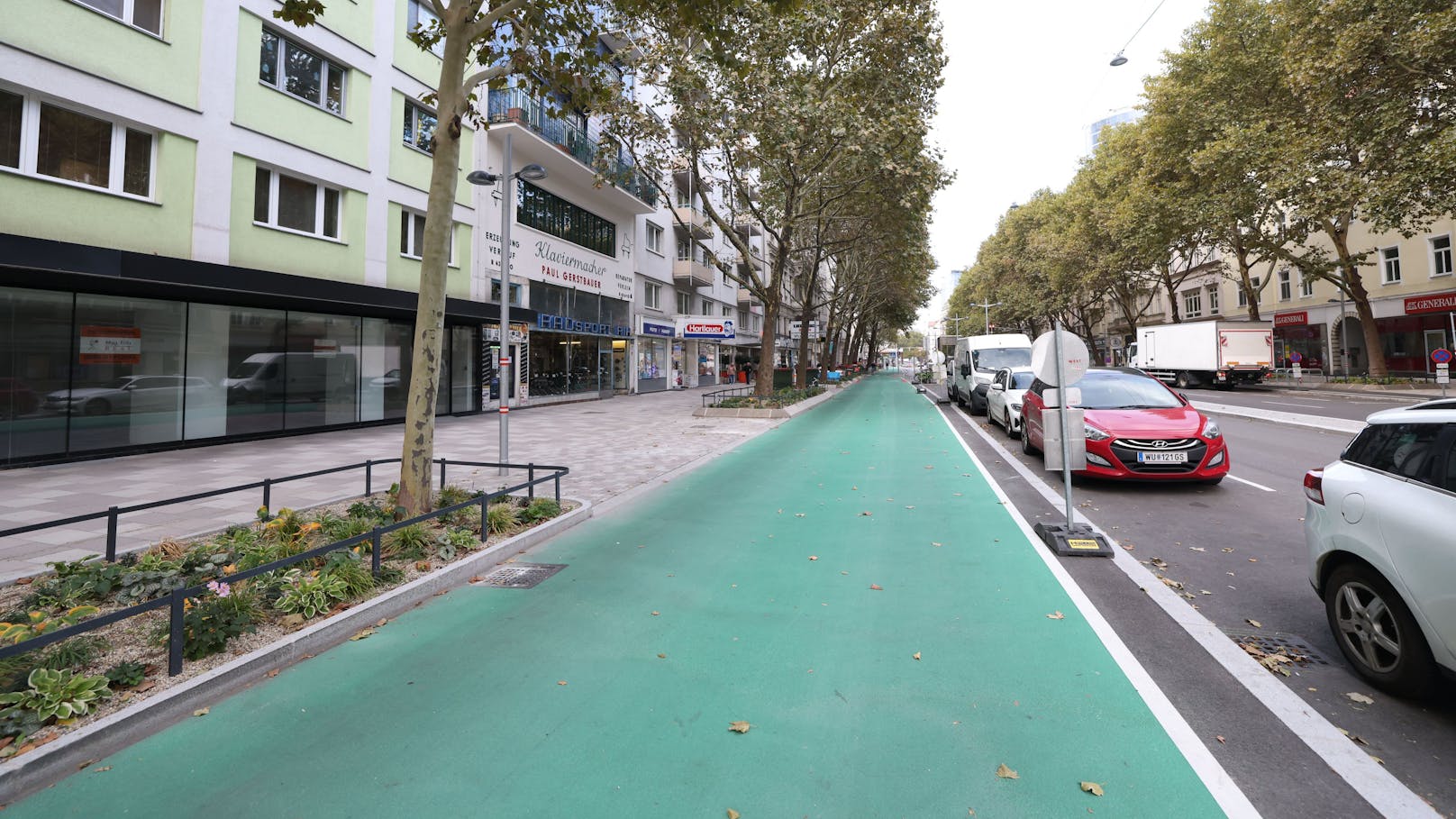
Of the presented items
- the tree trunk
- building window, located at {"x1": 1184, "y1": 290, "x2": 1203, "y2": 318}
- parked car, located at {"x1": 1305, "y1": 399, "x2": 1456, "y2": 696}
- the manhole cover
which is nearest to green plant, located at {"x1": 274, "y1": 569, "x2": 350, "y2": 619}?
the manhole cover

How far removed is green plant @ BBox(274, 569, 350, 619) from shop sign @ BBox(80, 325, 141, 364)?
10089 mm

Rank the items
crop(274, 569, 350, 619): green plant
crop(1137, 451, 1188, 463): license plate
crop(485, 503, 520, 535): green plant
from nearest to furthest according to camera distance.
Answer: crop(274, 569, 350, 619): green plant < crop(485, 503, 520, 535): green plant < crop(1137, 451, 1188, 463): license plate

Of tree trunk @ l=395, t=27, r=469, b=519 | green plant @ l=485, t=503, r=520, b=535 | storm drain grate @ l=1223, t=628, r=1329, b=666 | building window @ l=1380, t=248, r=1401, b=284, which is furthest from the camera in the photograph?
building window @ l=1380, t=248, r=1401, b=284

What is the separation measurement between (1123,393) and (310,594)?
982 cm

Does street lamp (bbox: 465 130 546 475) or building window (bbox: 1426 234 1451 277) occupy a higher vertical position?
building window (bbox: 1426 234 1451 277)

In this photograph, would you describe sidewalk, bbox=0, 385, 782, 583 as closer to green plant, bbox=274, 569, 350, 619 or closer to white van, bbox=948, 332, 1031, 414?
green plant, bbox=274, 569, 350, 619

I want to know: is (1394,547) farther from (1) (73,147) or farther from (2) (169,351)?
(1) (73,147)

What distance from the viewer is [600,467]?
34.7ft

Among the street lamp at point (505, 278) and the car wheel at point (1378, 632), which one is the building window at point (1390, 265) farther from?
the street lamp at point (505, 278)

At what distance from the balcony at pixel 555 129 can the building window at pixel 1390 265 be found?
36.0 m

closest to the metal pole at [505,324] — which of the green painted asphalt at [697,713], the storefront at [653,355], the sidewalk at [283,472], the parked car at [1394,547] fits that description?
the sidewalk at [283,472]

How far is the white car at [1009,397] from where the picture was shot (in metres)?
14.0

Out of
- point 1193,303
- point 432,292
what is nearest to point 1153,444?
point 432,292

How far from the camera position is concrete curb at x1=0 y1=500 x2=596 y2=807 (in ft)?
8.67
